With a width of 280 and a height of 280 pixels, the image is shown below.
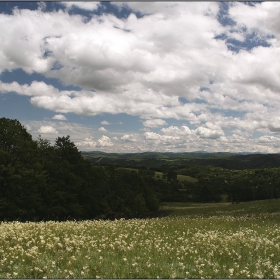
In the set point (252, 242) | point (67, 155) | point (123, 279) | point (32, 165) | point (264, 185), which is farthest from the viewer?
point (264, 185)

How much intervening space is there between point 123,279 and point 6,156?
1334 inches

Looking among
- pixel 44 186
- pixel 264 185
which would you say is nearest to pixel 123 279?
pixel 44 186

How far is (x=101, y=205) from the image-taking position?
2130 inches

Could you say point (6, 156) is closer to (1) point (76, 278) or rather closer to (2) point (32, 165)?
(2) point (32, 165)

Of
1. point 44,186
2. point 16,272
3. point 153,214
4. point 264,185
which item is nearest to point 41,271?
point 16,272

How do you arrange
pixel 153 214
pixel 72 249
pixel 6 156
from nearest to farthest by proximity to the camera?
pixel 72 249 → pixel 6 156 → pixel 153 214

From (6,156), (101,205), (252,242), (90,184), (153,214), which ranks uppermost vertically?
(6,156)

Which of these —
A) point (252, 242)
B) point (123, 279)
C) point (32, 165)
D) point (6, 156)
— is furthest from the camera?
point (32, 165)

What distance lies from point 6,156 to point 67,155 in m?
16.0

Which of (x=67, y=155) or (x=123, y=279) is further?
(x=67, y=155)

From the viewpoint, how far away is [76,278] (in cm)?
616

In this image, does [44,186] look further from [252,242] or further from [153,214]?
[153,214]

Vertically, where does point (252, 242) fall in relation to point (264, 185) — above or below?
above

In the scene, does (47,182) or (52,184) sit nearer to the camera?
(52,184)
